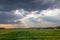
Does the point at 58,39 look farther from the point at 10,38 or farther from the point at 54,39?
the point at 10,38

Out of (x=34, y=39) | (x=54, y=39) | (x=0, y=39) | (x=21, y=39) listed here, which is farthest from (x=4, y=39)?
(x=54, y=39)

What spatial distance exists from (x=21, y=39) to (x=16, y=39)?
99 centimetres

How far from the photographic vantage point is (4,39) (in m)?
29.7

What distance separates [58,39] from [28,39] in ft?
19.2

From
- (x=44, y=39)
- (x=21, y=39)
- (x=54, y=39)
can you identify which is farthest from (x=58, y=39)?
(x=21, y=39)

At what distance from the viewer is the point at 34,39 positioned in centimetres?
2906

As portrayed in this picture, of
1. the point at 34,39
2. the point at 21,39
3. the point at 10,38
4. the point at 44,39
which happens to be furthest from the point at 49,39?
the point at 10,38

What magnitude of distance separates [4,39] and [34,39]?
5.93m

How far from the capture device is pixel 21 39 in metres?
29.8

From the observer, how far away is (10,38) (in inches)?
1203

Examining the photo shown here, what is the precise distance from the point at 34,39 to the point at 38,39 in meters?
0.78

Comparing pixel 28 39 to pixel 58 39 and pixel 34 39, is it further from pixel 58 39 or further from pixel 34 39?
pixel 58 39

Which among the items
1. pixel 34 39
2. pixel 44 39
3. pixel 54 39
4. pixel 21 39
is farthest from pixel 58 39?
pixel 21 39

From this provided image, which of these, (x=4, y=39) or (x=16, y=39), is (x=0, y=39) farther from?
(x=16, y=39)
